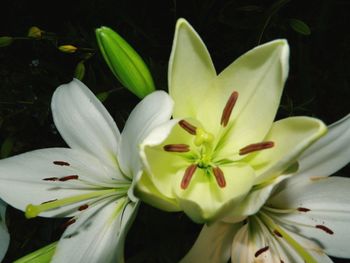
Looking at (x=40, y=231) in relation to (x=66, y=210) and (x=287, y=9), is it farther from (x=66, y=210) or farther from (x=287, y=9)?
(x=287, y=9)

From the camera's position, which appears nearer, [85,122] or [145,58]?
[85,122]

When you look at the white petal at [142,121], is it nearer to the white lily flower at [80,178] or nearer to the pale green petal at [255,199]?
the white lily flower at [80,178]

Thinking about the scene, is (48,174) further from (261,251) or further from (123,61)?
(261,251)

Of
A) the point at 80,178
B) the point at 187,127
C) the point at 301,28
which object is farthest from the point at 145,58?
the point at 187,127

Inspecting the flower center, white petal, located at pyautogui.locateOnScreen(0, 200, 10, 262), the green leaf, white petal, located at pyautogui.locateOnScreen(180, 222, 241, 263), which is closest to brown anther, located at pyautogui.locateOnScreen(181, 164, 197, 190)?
the flower center

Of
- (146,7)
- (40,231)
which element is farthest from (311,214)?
(146,7)

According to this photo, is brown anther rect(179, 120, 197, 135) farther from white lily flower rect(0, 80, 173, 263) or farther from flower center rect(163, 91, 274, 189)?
white lily flower rect(0, 80, 173, 263)
